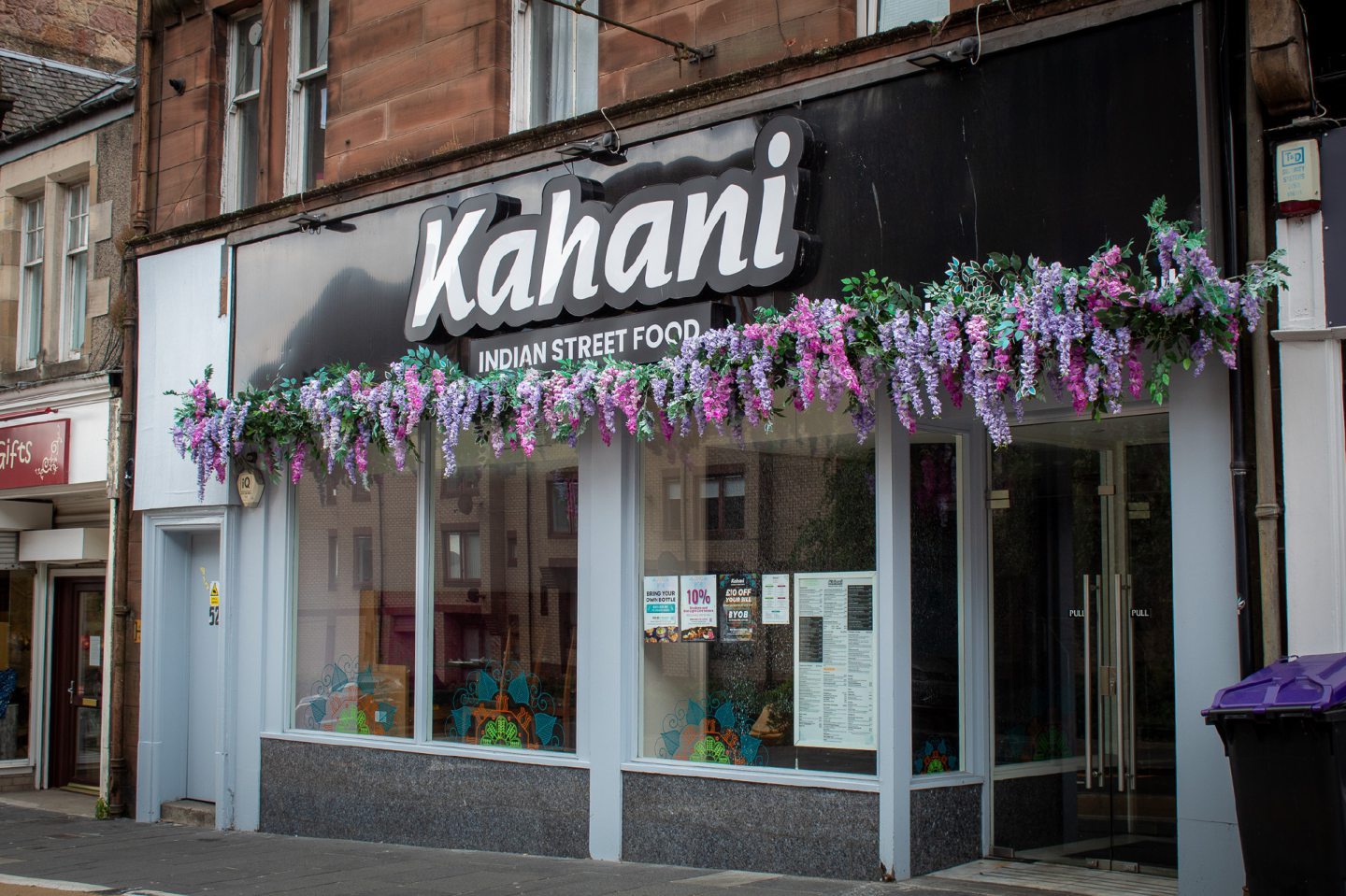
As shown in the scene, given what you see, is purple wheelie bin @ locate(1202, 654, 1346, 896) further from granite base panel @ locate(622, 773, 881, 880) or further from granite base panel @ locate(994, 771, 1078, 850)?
granite base panel @ locate(994, 771, 1078, 850)

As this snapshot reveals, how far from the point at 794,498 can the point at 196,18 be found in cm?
867

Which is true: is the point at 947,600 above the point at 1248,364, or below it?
below

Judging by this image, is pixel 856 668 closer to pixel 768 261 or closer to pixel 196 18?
pixel 768 261

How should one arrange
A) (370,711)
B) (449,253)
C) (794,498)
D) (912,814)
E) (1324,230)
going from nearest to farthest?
(1324,230)
(912,814)
(794,498)
(449,253)
(370,711)

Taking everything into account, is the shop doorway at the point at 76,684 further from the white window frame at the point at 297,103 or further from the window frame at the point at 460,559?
the window frame at the point at 460,559

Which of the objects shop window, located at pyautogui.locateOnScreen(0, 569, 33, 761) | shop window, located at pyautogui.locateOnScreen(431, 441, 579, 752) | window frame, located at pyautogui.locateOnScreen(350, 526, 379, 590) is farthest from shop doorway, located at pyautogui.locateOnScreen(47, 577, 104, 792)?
shop window, located at pyautogui.locateOnScreen(431, 441, 579, 752)

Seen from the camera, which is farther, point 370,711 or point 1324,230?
point 370,711

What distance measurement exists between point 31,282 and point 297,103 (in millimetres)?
4995

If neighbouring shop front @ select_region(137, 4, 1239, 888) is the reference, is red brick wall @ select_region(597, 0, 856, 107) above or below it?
above

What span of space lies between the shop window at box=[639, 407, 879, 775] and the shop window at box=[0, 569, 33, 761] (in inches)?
385

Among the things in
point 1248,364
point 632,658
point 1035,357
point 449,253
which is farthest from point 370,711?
point 1248,364

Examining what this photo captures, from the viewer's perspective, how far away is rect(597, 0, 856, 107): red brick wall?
958 cm

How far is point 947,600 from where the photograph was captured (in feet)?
30.6

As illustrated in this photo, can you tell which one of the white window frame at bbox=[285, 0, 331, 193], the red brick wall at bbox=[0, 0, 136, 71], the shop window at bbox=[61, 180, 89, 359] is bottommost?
the shop window at bbox=[61, 180, 89, 359]
